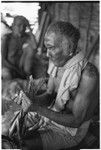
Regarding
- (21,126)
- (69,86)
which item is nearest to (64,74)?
(69,86)

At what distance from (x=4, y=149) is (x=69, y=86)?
0.66 metres

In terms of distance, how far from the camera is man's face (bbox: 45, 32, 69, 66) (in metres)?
2.07

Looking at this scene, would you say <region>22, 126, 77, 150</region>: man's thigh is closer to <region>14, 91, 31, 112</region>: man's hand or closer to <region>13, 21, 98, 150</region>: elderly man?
<region>13, 21, 98, 150</region>: elderly man

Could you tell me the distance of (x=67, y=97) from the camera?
212 centimetres

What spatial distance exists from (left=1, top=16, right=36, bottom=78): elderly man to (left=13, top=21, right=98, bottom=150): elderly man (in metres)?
2.41

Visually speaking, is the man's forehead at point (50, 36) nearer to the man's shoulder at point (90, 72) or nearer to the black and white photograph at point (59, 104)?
the black and white photograph at point (59, 104)

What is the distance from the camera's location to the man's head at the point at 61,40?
6.79 ft

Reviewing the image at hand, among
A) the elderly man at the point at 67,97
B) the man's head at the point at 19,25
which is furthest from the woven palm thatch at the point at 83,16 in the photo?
the elderly man at the point at 67,97

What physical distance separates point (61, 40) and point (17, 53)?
2.90 metres

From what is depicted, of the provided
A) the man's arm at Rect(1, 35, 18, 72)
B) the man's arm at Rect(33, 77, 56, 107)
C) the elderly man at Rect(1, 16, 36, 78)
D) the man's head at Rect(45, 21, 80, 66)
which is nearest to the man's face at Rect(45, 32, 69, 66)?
the man's head at Rect(45, 21, 80, 66)

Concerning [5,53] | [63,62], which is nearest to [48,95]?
[63,62]

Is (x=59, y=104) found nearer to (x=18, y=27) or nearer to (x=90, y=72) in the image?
(x=90, y=72)

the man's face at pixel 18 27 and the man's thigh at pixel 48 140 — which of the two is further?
the man's face at pixel 18 27

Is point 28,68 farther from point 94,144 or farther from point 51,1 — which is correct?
point 94,144
